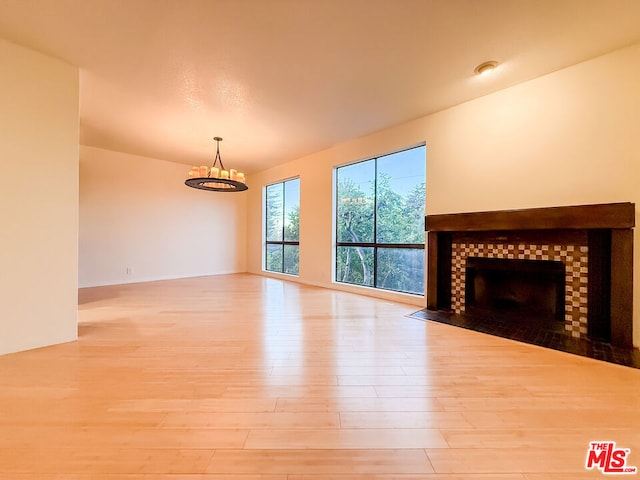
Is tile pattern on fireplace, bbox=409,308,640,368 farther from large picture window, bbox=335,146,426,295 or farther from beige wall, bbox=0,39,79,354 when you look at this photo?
beige wall, bbox=0,39,79,354

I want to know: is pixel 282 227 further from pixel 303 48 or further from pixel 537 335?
pixel 537 335

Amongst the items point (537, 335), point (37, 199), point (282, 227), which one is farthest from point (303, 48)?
point (282, 227)

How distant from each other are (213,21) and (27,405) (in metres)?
3.06

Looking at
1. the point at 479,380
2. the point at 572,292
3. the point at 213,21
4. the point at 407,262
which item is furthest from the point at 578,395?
the point at 213,21

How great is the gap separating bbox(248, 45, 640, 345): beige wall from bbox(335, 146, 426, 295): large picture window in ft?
0.92

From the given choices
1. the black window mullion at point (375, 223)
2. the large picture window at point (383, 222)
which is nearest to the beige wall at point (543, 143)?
the large picture window at point (383, 222)

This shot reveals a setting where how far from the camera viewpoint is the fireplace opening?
2805 mm

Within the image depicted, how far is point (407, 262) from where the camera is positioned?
4211 mm

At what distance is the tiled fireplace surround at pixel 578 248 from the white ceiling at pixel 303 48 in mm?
1577

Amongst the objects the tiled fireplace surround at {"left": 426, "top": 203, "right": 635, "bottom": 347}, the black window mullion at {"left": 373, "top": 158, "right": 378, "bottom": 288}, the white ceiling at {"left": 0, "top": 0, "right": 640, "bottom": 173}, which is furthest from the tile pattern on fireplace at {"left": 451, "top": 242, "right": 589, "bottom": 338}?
the white ceiling at {"left": 0, "top": 0, "right": 640, "bottom": 173}

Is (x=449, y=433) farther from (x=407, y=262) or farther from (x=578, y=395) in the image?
(x=407, y=262)

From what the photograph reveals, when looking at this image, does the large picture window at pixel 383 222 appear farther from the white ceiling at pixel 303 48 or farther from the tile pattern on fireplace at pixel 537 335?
the white ceiling at pixel 303 48

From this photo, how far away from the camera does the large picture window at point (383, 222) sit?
13.5 ft

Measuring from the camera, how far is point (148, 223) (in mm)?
6168
